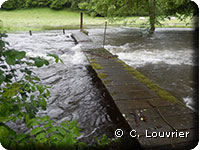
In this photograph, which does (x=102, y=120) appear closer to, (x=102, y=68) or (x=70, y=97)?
(x=70, y=97)

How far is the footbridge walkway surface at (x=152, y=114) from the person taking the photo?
2.30m

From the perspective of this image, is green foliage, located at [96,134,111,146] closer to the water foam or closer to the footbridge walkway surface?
the footbridge walkway surface

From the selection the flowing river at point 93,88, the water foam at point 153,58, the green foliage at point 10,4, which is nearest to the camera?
the green foliage at point 10,4

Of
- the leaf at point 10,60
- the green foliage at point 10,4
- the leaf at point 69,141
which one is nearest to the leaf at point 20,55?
the leaf at point 10,60

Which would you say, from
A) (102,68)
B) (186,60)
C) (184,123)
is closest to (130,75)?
(102,68)

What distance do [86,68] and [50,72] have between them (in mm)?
1863

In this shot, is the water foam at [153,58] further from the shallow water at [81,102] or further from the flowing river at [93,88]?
the shallow water at [81,102]

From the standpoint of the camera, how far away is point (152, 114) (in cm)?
303

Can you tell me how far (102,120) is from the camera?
158 inches

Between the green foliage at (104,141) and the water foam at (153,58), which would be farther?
the water foam at (153,58)

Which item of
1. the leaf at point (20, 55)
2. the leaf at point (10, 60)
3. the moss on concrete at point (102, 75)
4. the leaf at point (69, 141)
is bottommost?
the moss on concrete at point (102, 75)

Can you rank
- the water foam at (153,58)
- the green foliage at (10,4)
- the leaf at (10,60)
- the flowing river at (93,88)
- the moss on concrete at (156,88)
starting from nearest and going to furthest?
the leaf at (10,60) < the green foliage at (10,4) < the moss on concrete at (156,88) < the flowing river at (93,88) < the water foam at (153,58)

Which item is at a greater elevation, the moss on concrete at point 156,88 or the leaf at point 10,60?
the leaf at point 10,60

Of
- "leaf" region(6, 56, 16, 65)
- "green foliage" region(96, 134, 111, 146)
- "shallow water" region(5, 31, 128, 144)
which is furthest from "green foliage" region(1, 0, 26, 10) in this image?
"green foliage" region(96, 134, 111, 146)
